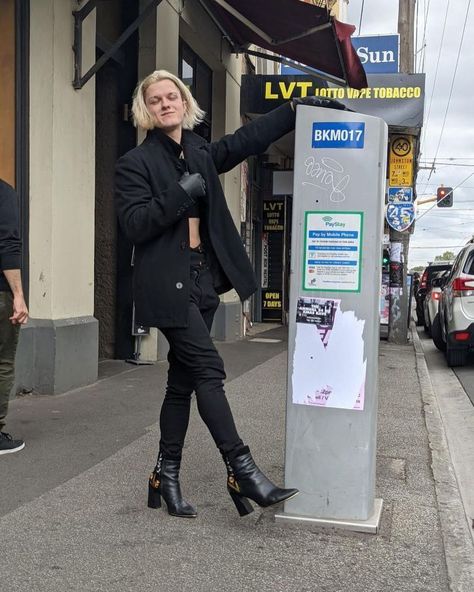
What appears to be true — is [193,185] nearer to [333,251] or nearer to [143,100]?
[143,100]

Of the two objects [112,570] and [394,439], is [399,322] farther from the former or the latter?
[112,570]

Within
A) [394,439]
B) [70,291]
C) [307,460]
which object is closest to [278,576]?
[307,460]

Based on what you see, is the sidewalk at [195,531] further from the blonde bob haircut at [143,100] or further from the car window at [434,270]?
the car window at [434,270]

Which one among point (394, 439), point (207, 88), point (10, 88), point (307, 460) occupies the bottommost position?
point (394, 439)

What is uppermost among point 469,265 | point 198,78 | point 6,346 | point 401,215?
point 198,78

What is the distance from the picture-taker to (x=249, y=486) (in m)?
3.21

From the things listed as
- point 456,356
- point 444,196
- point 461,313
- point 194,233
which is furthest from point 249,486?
point 444,196

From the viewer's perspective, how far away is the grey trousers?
448 centimetres

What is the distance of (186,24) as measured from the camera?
32.1 ft

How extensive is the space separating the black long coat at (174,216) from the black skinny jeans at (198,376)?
8cm

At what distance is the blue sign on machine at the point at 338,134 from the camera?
10.8 ft

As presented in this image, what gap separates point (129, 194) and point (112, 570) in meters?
1.68

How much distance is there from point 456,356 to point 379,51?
23.2 ft

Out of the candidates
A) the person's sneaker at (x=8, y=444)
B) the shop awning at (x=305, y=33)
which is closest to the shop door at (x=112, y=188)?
the shop awning at (x=305, y=33)
